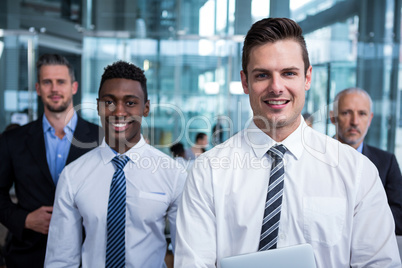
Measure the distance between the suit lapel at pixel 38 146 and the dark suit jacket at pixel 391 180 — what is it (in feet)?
6.22

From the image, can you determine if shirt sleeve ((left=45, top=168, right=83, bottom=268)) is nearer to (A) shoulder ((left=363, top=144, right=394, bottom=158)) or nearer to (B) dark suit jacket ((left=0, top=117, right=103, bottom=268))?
(B) dark suit jacket ((left=0, top=117, right=103, bottom=268))

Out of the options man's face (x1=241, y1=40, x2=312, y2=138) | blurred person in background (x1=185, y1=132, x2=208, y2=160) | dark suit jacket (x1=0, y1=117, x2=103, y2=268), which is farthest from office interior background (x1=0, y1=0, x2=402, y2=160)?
man's face (x1=241, y1=40, x2=312, y2=138)

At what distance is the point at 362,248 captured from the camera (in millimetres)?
1373

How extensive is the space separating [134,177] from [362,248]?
3.51ft

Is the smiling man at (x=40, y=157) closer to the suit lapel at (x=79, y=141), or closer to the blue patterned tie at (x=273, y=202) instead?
the suit lapel at (x=79, y=141)

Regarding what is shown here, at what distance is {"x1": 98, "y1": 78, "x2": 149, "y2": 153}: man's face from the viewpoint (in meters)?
1.89

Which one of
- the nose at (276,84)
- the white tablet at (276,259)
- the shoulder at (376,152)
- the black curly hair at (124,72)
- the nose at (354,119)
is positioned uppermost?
the black curly hair at (124,72)

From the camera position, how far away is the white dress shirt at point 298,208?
1.37m

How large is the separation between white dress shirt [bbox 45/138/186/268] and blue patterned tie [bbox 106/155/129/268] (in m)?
0.03

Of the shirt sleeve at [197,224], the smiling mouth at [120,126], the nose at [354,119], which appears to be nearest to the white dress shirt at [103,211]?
the smiling mouth at [120,126]

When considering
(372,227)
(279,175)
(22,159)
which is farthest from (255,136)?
(22,159)

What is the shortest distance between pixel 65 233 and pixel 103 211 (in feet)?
0.64

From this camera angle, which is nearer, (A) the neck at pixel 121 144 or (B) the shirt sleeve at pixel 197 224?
(B) the shirt sleeve at pixel 197 224

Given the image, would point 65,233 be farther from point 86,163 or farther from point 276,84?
point 276,84
